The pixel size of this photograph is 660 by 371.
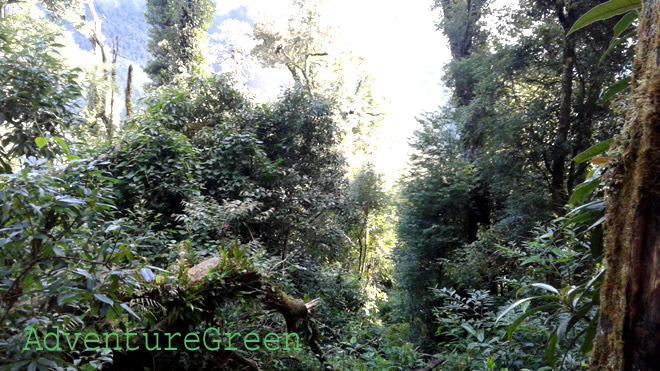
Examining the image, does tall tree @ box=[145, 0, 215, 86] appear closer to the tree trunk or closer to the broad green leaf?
the broad green leaf

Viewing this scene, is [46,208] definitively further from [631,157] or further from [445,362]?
[445,362]

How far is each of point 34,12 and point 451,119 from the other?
1115 cm

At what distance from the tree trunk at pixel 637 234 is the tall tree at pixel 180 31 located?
38.7 ft

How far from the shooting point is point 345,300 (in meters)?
7.50

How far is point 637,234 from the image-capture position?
0.85 m

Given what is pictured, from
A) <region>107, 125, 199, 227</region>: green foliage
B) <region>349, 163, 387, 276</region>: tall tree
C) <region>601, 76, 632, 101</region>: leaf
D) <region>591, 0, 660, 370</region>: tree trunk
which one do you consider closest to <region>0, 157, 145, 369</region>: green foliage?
<region>591, 0, 660, 370</region>: tree trunk

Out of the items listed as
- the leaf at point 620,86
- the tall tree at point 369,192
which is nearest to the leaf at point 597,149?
the leaf at point 620,86

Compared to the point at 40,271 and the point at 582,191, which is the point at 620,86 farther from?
the point at 40,271

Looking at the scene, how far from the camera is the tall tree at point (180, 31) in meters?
11.6

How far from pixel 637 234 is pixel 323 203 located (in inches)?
236

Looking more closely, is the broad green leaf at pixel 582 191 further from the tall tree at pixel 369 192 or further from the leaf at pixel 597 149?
the tall tree at pixel 369 192

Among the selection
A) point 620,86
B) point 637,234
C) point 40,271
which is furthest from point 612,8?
point 40,271

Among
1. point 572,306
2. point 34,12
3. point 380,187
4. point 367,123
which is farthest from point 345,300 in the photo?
point 34,12

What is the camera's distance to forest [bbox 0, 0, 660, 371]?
1.35 metres
